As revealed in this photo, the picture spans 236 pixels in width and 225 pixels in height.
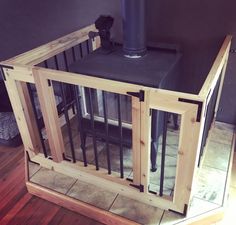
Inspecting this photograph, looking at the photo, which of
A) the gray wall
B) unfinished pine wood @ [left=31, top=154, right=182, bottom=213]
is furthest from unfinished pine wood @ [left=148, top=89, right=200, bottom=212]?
the gray wall

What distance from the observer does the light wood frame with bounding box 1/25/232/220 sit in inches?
42.8

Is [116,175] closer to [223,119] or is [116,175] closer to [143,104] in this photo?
[143,104]

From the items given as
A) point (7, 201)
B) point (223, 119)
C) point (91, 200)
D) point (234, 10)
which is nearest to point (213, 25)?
point (234, 10)

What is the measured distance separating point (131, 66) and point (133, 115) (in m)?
0.41

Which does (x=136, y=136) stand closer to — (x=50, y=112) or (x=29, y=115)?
(x=50, y=112)

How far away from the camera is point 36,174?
1704 millimetres

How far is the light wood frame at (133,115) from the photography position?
1.09 metres

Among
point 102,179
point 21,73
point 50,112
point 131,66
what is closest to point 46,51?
point 21,73

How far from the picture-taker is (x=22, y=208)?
1.60m

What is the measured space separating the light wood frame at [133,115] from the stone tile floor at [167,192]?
46 mm

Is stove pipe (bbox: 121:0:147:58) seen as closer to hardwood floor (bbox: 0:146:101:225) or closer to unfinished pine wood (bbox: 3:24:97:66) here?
unfinished pine wood (bbox: 3:24:97:66)

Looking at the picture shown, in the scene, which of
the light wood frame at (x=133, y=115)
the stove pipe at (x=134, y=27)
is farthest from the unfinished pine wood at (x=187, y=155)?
the stove pipe at (x=134, y=27)

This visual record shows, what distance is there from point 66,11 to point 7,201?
147 cm

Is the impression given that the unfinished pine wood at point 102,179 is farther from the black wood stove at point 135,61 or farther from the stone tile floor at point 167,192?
the black wood stove at point 135,61
